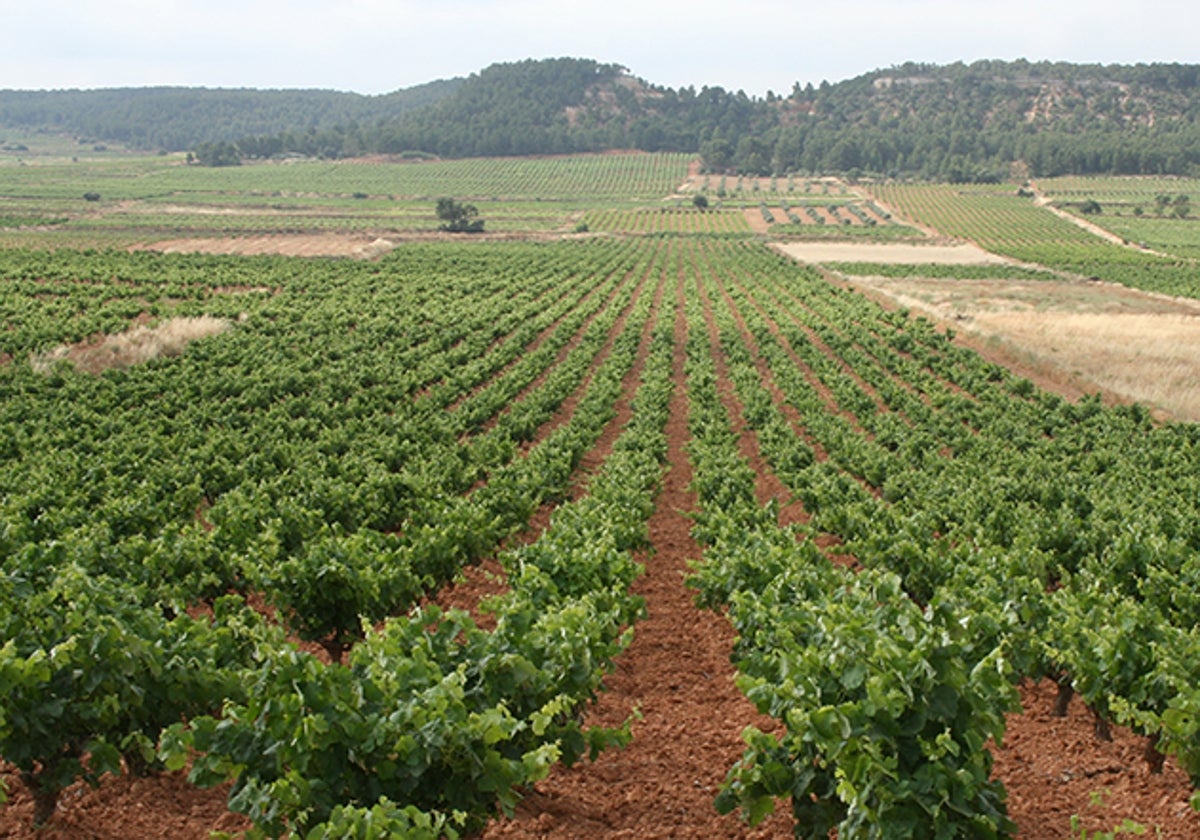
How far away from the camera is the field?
659cm

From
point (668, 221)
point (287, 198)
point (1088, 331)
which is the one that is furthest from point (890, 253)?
point (287, 198)

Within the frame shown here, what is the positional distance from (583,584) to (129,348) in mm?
32476

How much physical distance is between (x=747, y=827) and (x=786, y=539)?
6130mm

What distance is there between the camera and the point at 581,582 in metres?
11.2

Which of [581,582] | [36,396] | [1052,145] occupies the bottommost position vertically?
[36,396]

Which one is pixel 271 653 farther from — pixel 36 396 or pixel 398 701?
pixel 36 396

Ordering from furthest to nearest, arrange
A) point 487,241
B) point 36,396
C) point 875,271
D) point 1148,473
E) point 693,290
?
point 487,241 < point 875,271 < point 693,290 < point 36,396 < point 1148,473

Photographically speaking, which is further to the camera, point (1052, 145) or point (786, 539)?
point (1052, 145)

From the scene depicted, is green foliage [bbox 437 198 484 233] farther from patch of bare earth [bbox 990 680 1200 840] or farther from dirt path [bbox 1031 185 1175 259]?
patch of bare earth [bbox 990 680 1200 840]

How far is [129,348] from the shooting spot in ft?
123

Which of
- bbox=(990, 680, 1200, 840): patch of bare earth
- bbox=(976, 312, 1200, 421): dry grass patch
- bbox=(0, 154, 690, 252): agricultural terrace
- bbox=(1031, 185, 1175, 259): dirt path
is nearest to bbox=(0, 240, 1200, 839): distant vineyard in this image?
bbox=(990, 680, 1200, 840): patch of bare earth

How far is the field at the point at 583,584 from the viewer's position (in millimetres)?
6586

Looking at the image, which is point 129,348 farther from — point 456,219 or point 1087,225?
point 1087,225

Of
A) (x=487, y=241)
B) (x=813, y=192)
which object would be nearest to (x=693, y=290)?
(x=487, y=241)
